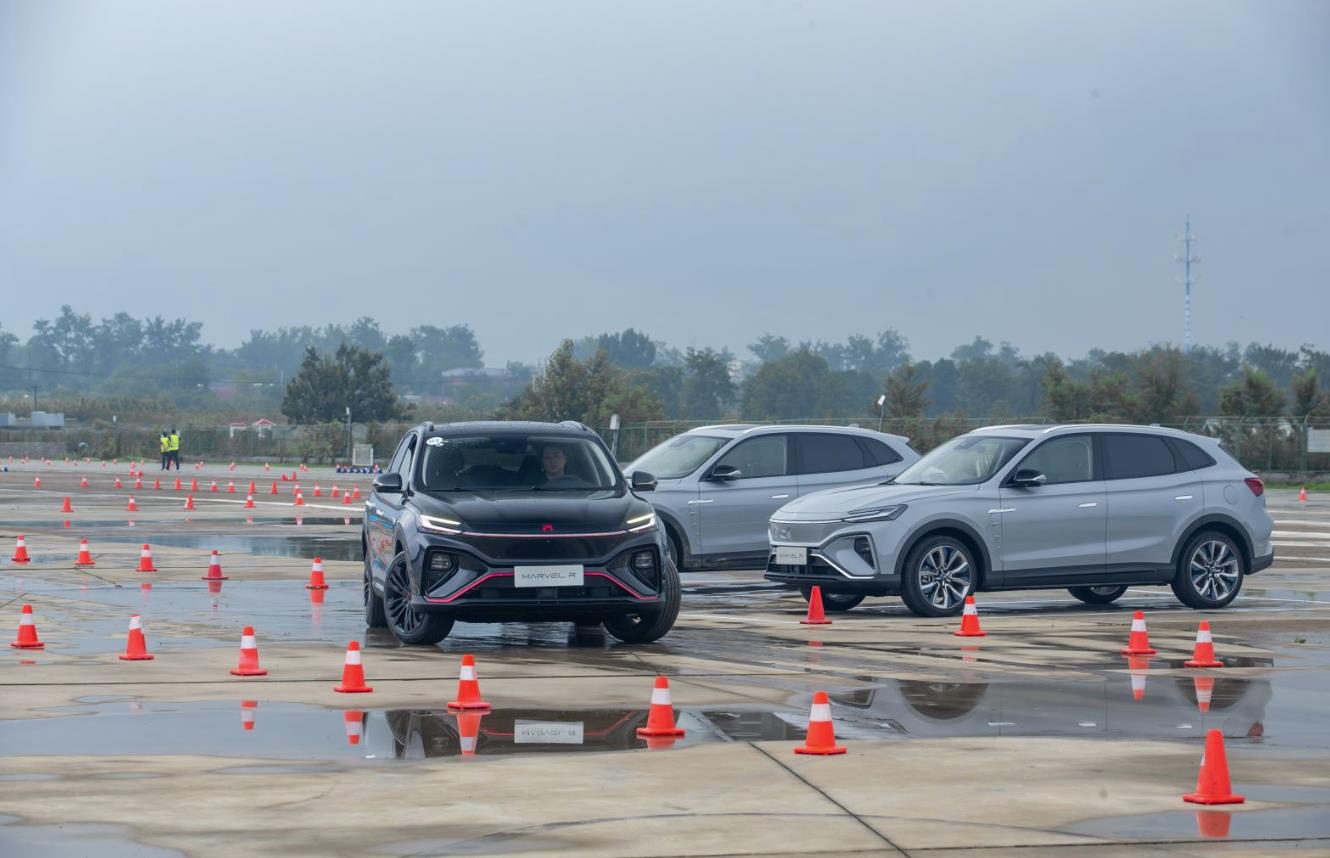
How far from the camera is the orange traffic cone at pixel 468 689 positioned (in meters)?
10.0

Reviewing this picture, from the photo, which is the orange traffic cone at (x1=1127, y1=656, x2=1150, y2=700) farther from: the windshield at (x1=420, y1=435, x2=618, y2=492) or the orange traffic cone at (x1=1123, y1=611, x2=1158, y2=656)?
the windshield at (x1=420, y1=435, x2=618, y2=492)

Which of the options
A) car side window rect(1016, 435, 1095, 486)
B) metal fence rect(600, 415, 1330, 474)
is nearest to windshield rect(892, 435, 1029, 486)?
car side window rect(1016, 435, 1095, 486)

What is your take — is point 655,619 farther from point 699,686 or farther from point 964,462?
point 964,462

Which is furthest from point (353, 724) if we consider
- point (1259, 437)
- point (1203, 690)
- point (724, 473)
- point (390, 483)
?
point (1259, 437)

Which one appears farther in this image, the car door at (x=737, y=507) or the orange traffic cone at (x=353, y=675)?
the car door at (x=737, y=507)

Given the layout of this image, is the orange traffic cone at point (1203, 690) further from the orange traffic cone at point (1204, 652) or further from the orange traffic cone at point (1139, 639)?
the orange traffic cone at point (1139, 639)

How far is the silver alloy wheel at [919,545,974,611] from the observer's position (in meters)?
16.0

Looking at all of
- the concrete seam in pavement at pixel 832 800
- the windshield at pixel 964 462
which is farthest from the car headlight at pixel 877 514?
the concrete seam in pavement at pixel 832 800

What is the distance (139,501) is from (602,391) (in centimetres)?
4896

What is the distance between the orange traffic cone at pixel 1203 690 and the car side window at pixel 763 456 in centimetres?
789

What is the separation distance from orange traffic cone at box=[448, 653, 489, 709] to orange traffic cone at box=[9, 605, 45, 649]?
4322 millimetres

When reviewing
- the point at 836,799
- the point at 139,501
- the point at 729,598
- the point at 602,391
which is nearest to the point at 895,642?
the point at 729,598

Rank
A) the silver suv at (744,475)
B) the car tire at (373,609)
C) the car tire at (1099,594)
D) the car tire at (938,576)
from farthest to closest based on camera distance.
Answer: the silver suv at (744,475), the car tire at (1099,594), the car tire at (938,576), the car tire at (373,609)

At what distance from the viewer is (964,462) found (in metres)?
17.0
